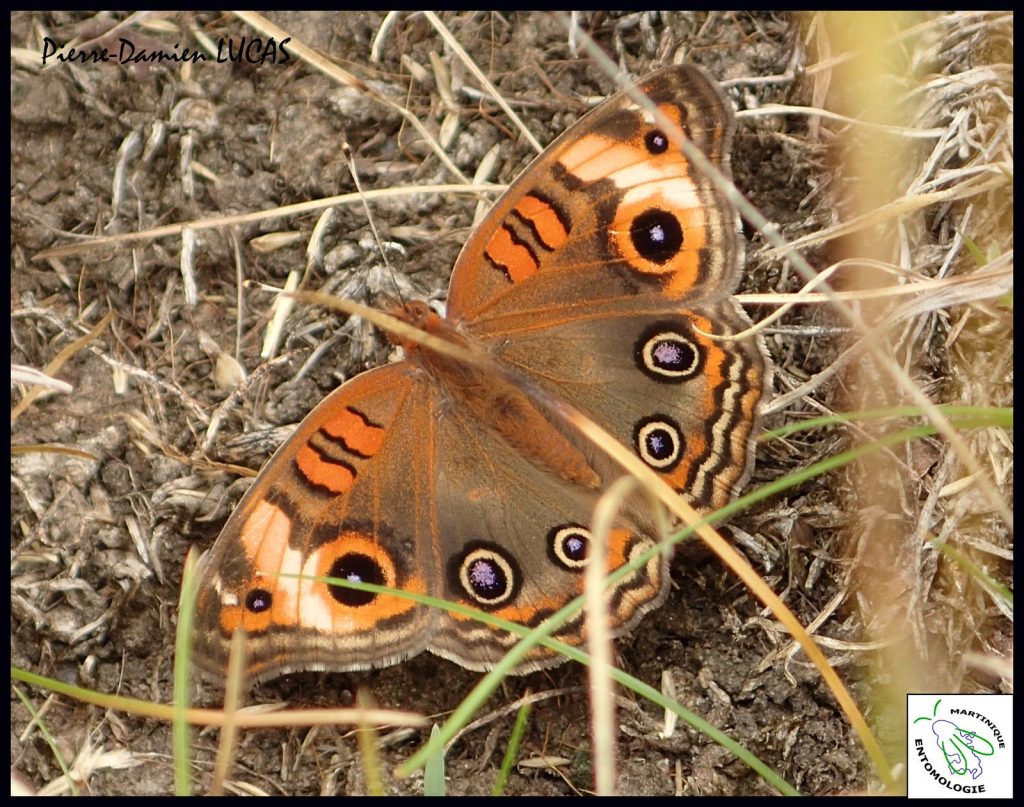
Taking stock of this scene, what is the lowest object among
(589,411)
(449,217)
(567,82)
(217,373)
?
(589,411)

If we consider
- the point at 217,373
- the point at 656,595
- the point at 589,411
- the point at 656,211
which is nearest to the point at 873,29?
the point at 656,211

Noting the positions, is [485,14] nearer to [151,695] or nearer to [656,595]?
[656,595]

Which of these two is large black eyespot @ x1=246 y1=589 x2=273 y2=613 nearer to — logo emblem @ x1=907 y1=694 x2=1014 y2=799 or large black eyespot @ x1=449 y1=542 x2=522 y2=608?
large black eyespot @ x1=449 y1=542 x2=522 y2=608

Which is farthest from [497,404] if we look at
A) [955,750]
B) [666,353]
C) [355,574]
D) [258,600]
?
[955,750]

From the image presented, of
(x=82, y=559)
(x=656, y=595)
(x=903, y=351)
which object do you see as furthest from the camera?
(x=82, y=559)

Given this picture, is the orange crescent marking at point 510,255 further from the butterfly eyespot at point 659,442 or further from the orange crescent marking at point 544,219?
the butterfly eyespot at point 659,442

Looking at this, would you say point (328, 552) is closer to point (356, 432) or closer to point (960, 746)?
point (356, 432)
